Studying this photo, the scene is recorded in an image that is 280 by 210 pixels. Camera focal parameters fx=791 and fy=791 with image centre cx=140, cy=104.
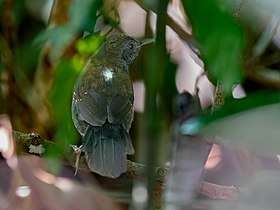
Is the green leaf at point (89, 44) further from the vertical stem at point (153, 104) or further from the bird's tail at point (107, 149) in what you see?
the vertical stem at point (153, 104)

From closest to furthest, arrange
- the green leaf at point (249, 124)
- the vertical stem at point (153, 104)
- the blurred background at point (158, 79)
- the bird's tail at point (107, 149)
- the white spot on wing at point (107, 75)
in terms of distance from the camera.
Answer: the green leaf at point (249, 124)
the blurred background at point (158, 79)
the vertical stem at point (153, 104)
the bird's tail at point (107, 149)
the white spot on wing at point (107, 75)

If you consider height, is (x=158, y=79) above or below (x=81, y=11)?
below

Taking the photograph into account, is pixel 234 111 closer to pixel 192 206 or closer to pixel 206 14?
pixel 206 14

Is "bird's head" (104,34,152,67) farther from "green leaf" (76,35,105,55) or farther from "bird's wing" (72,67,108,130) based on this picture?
"bird's wing" (72,67,108,130)

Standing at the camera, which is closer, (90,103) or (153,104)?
(153,104)

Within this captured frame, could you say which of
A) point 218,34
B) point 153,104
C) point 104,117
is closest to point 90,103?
point 104,117

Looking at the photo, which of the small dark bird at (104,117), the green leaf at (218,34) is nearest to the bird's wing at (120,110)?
the small dark bird at (104,117)

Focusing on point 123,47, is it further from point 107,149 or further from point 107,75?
point 107,149
